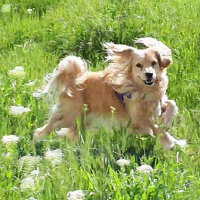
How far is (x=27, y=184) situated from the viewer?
3.85 meters

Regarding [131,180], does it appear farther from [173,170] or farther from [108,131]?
[108,131]

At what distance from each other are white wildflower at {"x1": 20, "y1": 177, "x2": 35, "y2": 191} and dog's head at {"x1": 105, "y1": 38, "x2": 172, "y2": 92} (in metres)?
1.63

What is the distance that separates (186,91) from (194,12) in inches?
74.3

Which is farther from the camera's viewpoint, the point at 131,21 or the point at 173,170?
the point at 131,21

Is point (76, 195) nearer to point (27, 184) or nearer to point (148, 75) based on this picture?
point (27, 184)

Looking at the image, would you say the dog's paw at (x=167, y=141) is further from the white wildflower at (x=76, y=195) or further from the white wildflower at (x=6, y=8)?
the white wildflower at (x=6, y=8)

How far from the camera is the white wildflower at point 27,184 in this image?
384cm

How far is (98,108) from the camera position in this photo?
18.1 feet

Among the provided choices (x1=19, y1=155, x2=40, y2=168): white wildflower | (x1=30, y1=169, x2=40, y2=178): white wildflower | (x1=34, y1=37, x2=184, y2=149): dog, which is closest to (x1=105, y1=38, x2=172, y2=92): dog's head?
(x1=34, y1=37, x2=184, y2=149): dog

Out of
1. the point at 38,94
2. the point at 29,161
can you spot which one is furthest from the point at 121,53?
the point at 29,161

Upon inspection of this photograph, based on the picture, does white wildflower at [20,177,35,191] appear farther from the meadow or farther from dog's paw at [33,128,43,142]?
dog's paw at [33,128,43,142]

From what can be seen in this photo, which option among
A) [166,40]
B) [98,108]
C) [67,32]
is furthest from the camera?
[67,32]

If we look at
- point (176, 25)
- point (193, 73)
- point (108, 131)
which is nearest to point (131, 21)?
point (176, 25)

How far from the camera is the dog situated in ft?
17.4
